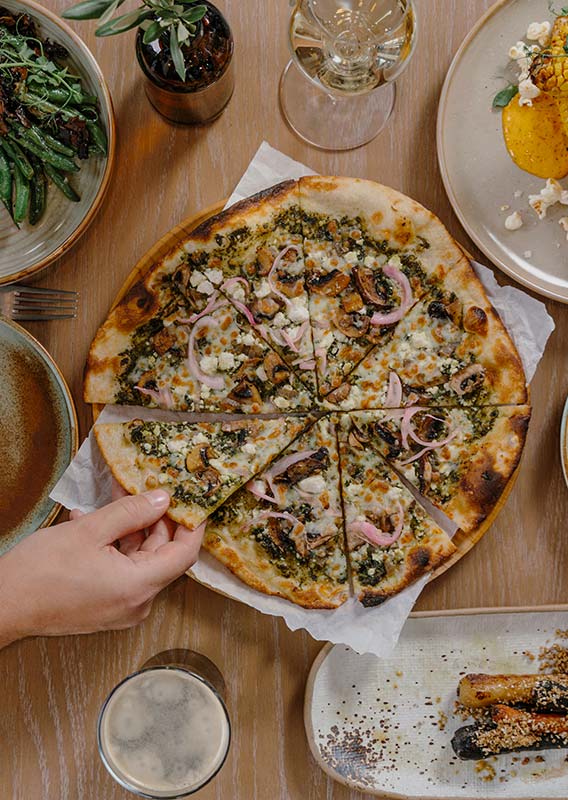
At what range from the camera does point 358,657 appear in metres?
3.47

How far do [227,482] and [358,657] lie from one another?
0.94 meters

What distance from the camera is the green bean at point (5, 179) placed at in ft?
11.0

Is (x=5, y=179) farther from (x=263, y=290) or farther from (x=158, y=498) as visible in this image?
(x=158, y=498)

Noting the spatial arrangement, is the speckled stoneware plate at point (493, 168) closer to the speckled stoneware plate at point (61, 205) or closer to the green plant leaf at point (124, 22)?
the green plant leaf at point (124, 22)

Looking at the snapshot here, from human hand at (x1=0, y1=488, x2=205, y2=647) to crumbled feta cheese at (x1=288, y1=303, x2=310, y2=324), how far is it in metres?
1.00

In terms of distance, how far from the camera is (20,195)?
3369 mm

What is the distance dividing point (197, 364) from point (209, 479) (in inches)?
18.5

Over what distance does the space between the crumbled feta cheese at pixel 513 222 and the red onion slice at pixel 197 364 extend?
49.8 inches

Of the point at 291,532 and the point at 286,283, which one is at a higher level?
the point at 286,283

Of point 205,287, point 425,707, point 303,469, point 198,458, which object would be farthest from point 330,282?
point 425,707

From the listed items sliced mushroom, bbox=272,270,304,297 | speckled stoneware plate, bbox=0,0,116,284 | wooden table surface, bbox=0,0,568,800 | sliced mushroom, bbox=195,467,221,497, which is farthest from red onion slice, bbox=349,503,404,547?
speckled stoneware plate, bbox=0,0,116,284

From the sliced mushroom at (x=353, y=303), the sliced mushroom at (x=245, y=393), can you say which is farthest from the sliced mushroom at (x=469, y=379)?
the sliced mushroom at (x=245, y=393)

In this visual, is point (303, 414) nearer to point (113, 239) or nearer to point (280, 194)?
point (280, 194)

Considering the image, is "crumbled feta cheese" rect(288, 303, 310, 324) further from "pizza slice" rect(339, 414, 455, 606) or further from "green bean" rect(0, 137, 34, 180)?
"green bean" rect(0, 137, 34, 180)
